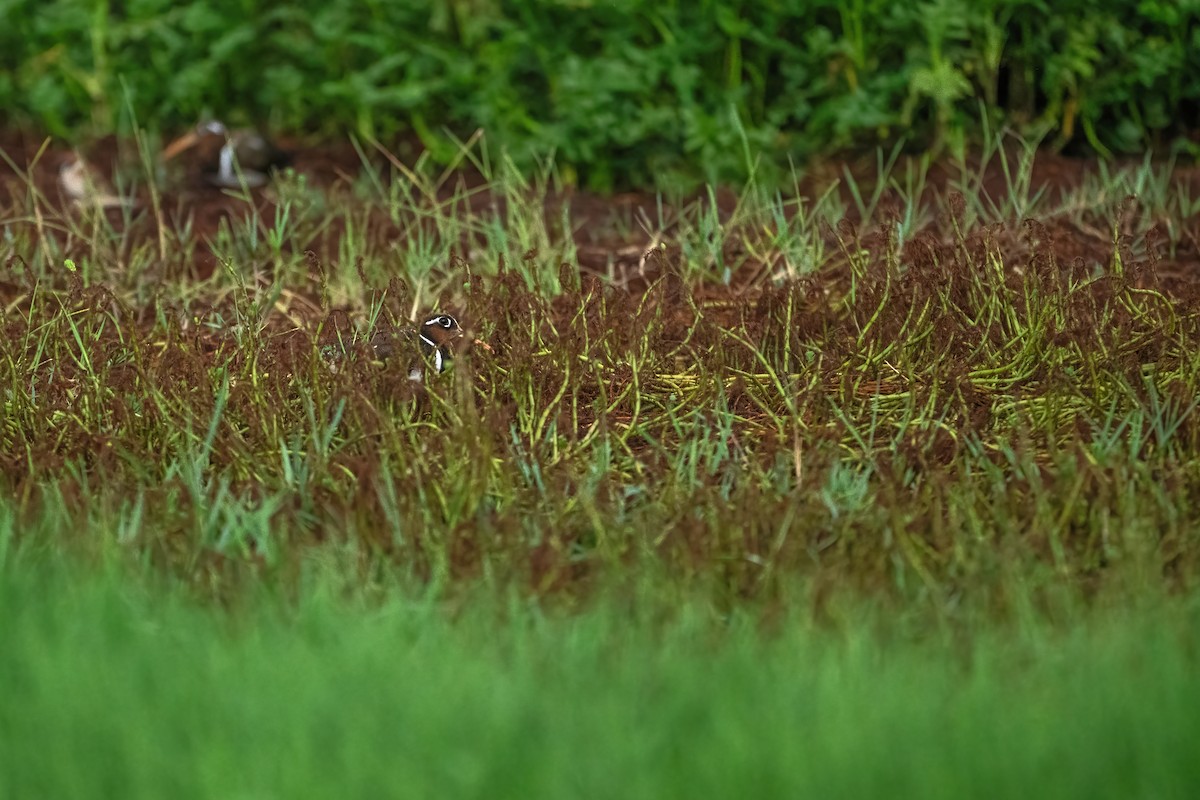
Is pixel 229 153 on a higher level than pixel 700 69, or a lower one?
lower

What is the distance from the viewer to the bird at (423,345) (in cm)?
404

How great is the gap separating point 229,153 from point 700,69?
1.51 meters

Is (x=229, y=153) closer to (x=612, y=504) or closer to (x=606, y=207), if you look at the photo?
(x=606, y=207)

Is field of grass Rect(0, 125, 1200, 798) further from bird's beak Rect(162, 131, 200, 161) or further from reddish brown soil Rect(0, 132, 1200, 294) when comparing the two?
bird's beak Rect(162, 131, 200, 161)

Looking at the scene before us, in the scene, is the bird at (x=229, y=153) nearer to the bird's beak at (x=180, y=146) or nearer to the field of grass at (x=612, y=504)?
the bird's beak at (x=180, y=146)

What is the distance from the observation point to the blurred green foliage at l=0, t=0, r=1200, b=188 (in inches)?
222

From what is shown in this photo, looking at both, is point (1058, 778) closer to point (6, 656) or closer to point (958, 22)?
point (6, 656)

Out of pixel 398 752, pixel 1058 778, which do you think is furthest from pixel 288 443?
pixel 1058 778

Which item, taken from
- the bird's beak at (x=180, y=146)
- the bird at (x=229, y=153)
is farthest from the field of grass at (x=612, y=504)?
the bird's beak at (x=180, y=146)

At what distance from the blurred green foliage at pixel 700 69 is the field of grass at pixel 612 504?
46 centimetres

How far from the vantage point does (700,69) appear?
5.73 m

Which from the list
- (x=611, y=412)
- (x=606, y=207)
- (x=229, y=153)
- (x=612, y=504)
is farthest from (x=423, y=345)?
(x=229, y=153)

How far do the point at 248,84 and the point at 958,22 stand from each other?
8.43ft

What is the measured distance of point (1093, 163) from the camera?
19.3ft
